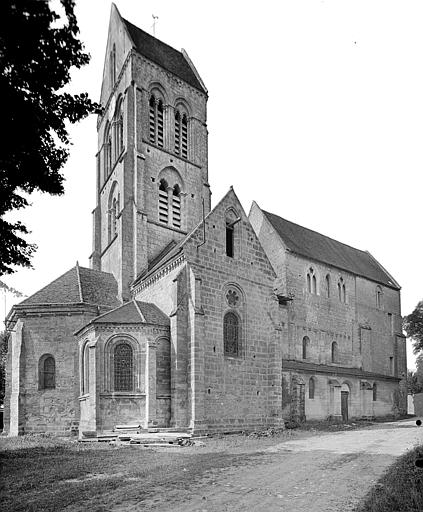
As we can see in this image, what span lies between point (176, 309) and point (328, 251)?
81.6 ft

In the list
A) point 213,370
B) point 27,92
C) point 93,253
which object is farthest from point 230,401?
point 27,92

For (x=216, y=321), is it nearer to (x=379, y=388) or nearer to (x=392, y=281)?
(x=379, y=388)

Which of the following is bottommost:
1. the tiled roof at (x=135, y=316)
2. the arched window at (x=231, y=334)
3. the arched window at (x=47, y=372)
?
the arched window at (x=47, y=372)

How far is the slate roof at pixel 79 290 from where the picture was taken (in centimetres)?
3198

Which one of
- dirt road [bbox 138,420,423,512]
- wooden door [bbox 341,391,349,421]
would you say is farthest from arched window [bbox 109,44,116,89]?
dirt road [bbox 138,420,423,512]

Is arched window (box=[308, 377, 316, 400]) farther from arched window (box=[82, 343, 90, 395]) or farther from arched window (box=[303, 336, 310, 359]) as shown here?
arched window (box=[82, 343, 90, 395])

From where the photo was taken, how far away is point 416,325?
57.9 m

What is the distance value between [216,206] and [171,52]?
1813 centimetres

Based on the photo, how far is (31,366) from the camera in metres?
30.9

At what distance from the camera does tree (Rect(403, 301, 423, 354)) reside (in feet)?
189

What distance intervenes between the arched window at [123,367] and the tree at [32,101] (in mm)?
15582

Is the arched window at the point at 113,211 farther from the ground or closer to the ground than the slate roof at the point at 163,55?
closer to the ground

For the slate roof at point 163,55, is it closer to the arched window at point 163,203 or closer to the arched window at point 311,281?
the arched window at point 163,203

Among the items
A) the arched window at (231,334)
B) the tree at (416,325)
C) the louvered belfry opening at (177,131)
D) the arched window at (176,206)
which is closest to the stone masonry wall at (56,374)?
the arched window at (231,334)
